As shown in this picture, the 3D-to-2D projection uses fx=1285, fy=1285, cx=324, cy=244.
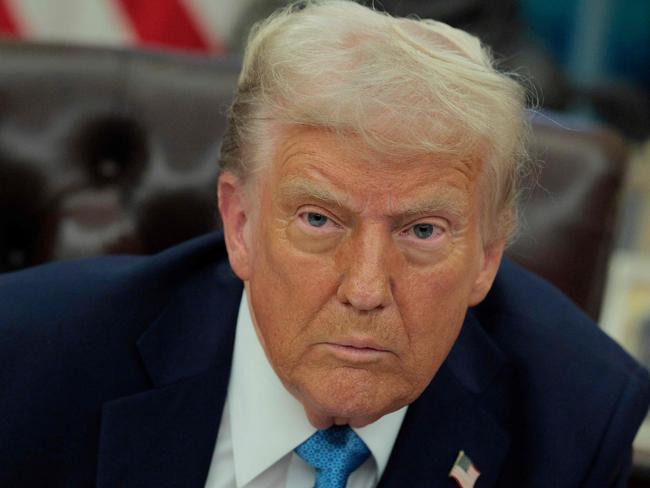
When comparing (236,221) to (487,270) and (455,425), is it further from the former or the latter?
(455,425)

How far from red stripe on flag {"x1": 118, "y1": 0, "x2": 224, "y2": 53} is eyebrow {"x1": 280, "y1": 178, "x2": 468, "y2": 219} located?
7.88 ft

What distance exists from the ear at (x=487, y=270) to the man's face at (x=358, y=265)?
8 cm

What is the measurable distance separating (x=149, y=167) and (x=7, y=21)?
5.95 feet

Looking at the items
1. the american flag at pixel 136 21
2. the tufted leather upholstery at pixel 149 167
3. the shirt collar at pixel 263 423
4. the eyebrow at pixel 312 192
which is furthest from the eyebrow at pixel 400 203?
the american flag at pixel 136 21

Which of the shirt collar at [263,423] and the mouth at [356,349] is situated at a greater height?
the mouth at [356,349]

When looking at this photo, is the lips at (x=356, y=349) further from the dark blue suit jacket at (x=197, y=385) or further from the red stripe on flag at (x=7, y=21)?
the red stripe on flag at (x=7, y=21)

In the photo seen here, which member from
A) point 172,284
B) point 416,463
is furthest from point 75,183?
point 416,463

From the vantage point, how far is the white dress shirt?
1767mm

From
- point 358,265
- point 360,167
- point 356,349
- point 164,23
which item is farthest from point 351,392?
point 164,23

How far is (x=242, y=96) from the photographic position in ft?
5.44

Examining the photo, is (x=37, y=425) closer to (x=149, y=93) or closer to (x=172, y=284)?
(x=172, y=284)

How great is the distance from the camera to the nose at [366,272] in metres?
1.51

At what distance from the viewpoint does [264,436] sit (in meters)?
1.77

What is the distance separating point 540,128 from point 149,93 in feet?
2.20
